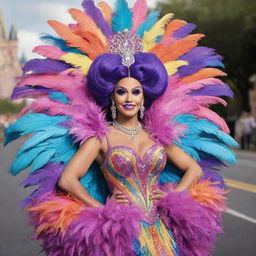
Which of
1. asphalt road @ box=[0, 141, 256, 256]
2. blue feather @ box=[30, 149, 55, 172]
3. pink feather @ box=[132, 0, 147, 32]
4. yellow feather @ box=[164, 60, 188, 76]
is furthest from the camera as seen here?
asphalt road @ box=[0, 141, 256, 256]

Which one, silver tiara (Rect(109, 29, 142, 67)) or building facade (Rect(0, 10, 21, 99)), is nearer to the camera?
silver tiara (Rect(109, 29, 142, 67))

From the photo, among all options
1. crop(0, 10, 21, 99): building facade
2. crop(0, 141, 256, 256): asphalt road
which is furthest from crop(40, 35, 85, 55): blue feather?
crop(0, 10, 21, 99): building facade

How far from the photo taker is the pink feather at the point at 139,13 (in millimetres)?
4250

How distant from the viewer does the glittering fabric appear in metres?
3.80

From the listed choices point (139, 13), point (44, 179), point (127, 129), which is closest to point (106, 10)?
point (139, 13)

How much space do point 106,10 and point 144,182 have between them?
1332 millimetres

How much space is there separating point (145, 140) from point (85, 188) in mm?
552

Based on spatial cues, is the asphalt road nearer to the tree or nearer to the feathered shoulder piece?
the feathered shoulder piece

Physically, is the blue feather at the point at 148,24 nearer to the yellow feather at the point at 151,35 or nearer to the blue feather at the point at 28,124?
the yellow feather at the point at 151,35

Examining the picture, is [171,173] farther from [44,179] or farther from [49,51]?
[49,51]

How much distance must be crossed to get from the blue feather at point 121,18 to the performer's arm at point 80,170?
34.7 inches

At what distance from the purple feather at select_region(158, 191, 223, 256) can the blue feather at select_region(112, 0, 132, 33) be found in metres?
1.25

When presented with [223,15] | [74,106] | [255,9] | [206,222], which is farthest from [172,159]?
[223,15]

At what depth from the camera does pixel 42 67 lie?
4.03 meters
